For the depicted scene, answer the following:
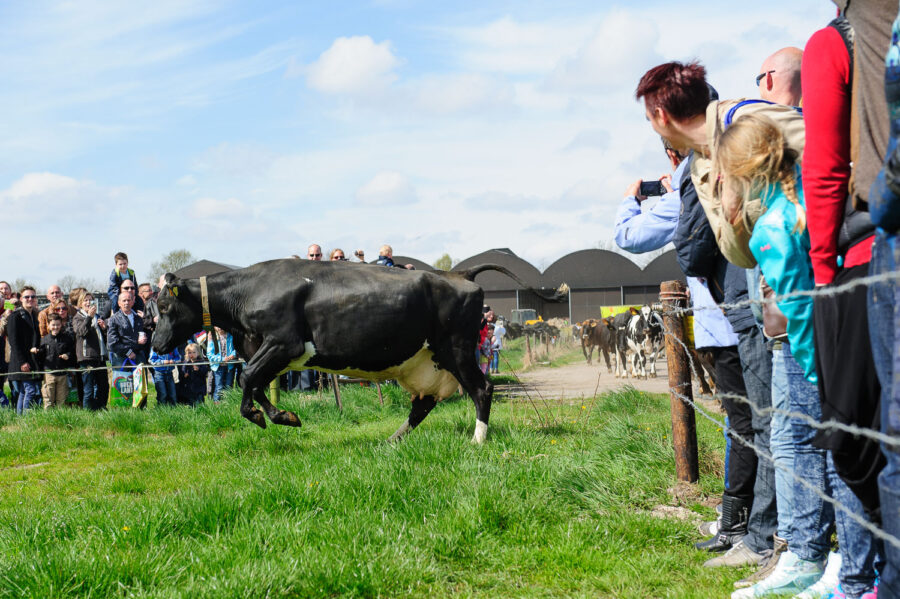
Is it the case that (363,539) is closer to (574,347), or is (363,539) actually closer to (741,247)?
(741,247)

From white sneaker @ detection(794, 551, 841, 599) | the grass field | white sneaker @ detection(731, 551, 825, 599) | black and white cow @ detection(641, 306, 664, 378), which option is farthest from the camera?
black and white cow @ detection(641, 306, 664, 378)

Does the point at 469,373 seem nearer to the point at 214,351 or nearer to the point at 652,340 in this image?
the point at 214,351

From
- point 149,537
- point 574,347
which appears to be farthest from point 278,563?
point 574,347

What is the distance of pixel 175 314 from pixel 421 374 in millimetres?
2504

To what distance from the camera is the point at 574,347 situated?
89.7 feet

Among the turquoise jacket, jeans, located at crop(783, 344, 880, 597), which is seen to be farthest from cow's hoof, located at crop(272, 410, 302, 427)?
the turquoise jacket

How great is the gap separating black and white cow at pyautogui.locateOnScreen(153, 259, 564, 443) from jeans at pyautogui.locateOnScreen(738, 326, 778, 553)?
3.70m

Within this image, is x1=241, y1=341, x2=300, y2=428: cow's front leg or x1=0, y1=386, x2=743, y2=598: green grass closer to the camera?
x1=0, y1=386, x2=743, y2=598: green grass

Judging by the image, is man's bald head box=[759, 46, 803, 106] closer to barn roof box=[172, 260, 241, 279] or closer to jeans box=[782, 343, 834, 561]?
jeans box=[782, 343, 834, 561]

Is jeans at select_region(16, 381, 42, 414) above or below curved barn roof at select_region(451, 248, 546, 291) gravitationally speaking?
below

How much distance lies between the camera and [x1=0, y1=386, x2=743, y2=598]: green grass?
10.7ft

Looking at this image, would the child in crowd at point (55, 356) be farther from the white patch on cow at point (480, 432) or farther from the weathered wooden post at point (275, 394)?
the white patch on cow at point (480, 432)

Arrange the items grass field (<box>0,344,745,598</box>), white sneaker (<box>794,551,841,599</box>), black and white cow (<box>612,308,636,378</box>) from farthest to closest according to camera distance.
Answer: black and white cow (<box>612,308,636,378</box>), grass field (<box>0,344,745,598</box>), white sneaker (<box>794,551,841,599</box>)

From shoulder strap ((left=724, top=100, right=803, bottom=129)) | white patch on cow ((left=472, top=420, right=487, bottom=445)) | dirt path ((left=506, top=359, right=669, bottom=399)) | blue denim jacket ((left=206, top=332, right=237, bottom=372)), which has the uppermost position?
shoulder strap ((left=724, top=100, right=803, bottom=129))
